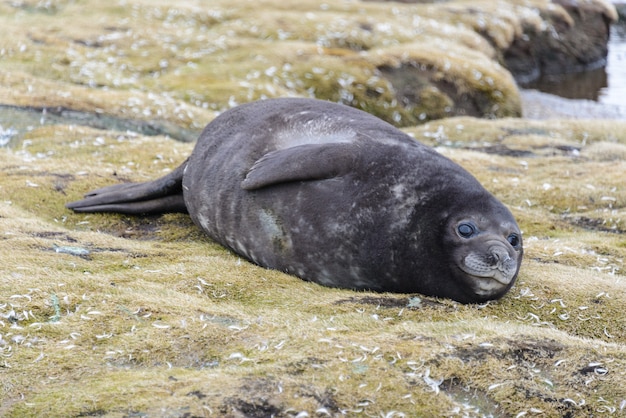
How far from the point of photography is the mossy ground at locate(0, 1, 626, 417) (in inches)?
202

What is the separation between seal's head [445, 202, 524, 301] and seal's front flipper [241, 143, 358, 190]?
1.10m

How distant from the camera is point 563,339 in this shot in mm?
6043

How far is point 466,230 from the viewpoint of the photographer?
6680 mm

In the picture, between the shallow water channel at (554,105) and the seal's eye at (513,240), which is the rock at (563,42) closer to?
the shallow water channel at (554,105)

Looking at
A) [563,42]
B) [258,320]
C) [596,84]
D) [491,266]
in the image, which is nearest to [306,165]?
[258,320]

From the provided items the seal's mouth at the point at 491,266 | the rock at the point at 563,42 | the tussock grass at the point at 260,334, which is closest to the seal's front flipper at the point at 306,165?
the tussock grass at the point at 260,334

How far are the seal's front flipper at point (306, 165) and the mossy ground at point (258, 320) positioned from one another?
0.81m

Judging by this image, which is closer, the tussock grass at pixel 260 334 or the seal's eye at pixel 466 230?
the tussock grass at pixel 260 334

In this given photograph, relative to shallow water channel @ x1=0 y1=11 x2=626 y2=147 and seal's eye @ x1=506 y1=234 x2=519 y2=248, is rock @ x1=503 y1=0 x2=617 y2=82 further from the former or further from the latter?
seal's eye @ x1=506 y1=234 x2=519 y2=248

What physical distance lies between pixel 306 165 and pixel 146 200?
2723mm

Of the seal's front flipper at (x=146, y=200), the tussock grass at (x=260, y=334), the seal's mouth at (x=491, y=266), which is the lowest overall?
the seal's front flipper at (x=146, y=200)

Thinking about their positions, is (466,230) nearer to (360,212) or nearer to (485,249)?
(485,249)

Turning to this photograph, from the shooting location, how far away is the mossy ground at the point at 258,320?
16.9 feet

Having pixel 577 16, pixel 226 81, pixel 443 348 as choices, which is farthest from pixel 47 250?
pixel 577 16
